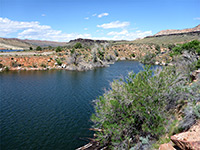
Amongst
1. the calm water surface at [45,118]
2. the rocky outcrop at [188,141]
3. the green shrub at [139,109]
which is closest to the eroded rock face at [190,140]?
the rocky outcrop at [188,141]

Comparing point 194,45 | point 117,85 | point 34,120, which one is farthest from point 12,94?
point 194,45

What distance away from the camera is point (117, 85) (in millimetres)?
18172

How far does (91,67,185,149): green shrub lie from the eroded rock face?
294 cm

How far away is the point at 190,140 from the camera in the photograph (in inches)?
400

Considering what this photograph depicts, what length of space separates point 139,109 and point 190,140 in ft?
17.5

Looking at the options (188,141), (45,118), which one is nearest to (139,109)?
(188,141)

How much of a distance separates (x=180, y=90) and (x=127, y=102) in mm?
5687

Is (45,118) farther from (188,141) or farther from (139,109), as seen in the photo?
(188,141)

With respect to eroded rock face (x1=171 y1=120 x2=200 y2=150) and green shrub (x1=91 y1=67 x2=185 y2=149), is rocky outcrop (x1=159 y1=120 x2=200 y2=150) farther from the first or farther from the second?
green shrub (x1=91 y1=67 x2=185 y2=149)

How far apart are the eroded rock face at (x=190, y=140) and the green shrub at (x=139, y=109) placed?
294 centimetres

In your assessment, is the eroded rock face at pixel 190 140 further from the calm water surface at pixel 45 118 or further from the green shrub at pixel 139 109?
the calm water surface at pixel 45 118

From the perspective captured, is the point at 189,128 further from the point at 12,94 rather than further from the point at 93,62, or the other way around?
the point at 93,62

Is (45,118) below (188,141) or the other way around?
below

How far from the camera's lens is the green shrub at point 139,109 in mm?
14867
